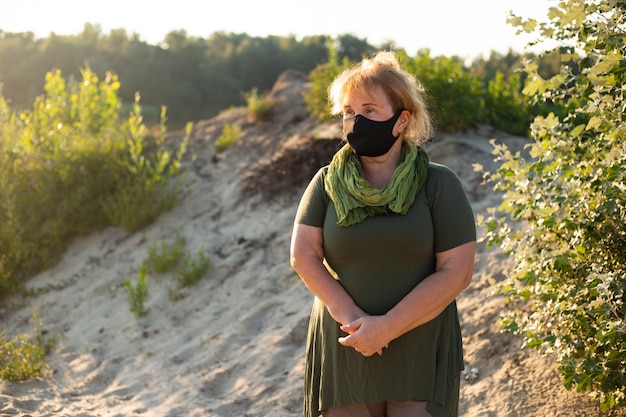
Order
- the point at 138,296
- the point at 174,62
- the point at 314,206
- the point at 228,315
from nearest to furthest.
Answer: the point at 314,206, the point at 228,315, the point at 138,296, the point at 174,62

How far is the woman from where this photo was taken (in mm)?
2863

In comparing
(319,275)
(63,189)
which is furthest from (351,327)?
(63,189)

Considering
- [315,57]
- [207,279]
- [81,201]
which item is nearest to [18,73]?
[315,57]

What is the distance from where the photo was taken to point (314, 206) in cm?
304

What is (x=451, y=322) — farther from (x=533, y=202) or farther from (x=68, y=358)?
(x=68, y=358)

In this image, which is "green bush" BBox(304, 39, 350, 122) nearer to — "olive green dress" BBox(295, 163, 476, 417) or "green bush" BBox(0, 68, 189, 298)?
"green bush" BBox(0, 68, 189, 298)

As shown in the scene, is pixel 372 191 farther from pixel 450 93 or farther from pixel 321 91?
pixel 321 91

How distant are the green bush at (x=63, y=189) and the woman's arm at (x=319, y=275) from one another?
5918 mm

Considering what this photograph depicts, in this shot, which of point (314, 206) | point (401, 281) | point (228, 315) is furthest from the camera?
point (228, 315)

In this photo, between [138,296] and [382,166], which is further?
[138,296]

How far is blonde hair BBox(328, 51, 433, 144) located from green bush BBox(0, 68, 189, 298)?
19.4 feet

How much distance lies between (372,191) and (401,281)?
36 cm

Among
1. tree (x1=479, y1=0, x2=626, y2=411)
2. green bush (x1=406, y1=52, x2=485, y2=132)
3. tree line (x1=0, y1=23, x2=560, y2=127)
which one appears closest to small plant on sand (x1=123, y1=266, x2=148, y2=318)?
green bush (x1=406, y1=52, x2=485, y2=132)

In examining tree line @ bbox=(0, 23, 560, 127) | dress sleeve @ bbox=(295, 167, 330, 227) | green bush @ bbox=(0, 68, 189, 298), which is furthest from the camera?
tree line @ bbox=(0, 23, 560, 127)
